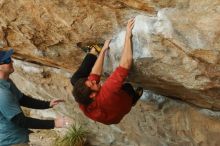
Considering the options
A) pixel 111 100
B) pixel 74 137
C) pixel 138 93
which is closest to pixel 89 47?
pixel 138 93

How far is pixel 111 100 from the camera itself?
5.69 meters

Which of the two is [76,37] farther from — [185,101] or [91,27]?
[185,101]

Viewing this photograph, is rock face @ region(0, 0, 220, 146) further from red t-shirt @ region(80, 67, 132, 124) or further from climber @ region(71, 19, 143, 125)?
red t-shirt @ region(80, 67, 132, 124)

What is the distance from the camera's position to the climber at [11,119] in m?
5.41

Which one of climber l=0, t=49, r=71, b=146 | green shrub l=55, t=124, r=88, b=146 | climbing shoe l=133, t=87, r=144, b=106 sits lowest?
green shrub l=55, t=124, r=88, b=146

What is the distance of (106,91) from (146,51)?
0.68 m

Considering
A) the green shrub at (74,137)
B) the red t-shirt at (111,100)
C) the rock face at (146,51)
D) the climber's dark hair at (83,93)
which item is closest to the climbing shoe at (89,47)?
the rock face at (146,51)

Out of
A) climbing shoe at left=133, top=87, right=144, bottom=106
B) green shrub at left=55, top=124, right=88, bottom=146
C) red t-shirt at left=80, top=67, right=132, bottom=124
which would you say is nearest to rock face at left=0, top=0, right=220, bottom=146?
climbing shoe at left=133, top=87, right=144, bottom=106

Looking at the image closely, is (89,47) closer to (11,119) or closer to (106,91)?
(106,91)

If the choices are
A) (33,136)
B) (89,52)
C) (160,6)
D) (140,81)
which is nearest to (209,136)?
(140,81)

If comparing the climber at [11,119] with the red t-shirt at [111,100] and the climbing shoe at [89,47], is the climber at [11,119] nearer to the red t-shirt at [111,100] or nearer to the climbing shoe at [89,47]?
the red t-shirt at [111,100]

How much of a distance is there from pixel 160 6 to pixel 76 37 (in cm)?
163

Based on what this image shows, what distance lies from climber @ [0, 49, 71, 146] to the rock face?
A: 99cm

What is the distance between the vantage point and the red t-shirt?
5.63 metres
